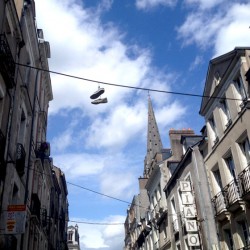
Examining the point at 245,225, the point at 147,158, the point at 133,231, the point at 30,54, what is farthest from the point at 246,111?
the point at 147,158

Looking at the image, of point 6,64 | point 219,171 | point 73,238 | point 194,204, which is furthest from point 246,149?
point 73,238

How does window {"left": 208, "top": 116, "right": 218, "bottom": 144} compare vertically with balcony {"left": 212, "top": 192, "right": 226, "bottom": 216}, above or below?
above

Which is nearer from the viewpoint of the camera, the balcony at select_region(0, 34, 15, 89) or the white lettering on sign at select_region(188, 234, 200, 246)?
the balcony at select_region(0, 34, 15, 89)

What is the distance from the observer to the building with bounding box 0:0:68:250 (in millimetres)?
11875

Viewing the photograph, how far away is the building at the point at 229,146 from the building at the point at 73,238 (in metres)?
50.2

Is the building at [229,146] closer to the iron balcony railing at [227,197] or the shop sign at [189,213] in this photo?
the iron balcony railing at [227,197]

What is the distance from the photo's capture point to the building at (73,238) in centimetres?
6353

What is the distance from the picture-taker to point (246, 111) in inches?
567

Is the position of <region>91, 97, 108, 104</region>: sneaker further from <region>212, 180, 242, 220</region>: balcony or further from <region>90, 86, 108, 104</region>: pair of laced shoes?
<region>212, 180, 242, 220</region>: balcony

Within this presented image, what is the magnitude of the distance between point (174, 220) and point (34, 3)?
15677 mm

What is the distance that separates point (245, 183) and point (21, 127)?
32.3 feet

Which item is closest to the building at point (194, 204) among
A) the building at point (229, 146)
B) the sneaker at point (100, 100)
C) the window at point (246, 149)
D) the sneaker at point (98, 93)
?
→ the building at point (229, 146)

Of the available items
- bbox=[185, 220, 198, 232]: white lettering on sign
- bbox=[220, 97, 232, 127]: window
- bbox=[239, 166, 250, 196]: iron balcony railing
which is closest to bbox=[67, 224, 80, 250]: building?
bbox=[185, 220, 198, 232]: white lettering on sign

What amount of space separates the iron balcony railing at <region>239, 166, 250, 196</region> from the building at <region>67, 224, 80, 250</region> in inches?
2120
